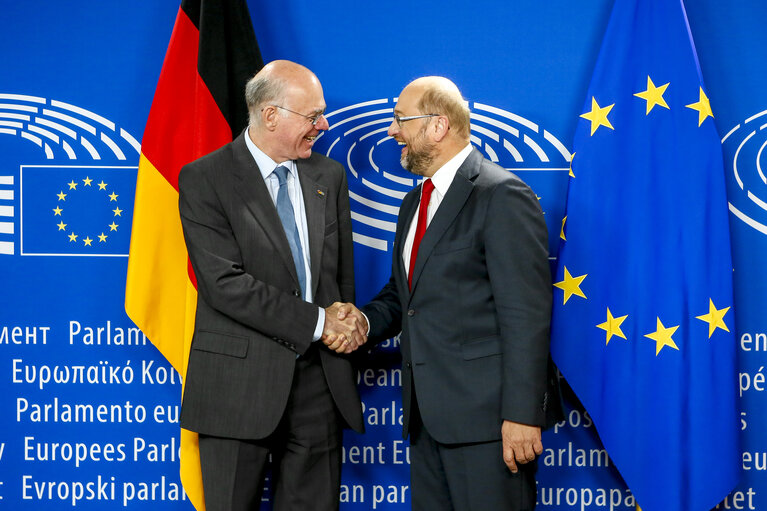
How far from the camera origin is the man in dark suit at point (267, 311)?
7.04ft

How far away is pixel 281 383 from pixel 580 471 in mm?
1413

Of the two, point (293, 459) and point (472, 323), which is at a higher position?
point (472, 323)

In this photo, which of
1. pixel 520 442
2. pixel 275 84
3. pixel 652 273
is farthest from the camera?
pixel 652 273

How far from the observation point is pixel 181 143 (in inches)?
105

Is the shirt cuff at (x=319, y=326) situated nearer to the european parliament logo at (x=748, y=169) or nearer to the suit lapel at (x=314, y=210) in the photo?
the suit lapel at (x=314, y=210)

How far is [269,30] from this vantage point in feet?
9.27

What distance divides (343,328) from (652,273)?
1142mm

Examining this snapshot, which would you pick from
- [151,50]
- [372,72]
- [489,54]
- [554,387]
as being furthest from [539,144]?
[151,50]

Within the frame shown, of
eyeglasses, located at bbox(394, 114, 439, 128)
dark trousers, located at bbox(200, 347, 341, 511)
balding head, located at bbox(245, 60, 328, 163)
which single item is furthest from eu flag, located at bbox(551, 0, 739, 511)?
balding head, located at bbox(245, 60, 328, 163)

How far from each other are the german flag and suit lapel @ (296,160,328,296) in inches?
17.2

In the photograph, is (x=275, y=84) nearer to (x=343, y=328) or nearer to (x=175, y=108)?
(x=175, y=108)

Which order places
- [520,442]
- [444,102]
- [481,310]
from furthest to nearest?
[444,102]
[481,310]
[520,442]

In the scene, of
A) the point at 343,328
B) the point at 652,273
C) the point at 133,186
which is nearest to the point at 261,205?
the point at 343,328

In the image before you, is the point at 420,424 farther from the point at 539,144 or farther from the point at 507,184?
the point at 539,144
